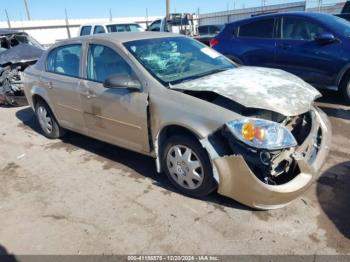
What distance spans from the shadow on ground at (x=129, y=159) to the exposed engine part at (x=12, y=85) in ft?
6.62

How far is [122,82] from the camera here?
3.43 metres

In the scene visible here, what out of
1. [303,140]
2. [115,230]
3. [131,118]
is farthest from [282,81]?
[115,230]

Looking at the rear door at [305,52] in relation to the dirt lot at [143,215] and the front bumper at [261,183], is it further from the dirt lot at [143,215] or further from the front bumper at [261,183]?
the front bumper at [261,183]

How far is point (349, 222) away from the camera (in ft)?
9.39

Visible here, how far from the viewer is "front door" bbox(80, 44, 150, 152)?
359 cm

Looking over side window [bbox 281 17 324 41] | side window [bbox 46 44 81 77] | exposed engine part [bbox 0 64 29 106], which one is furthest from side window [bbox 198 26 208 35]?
side window [bbox 46 44 81 77]

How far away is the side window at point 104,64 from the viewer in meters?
3.75

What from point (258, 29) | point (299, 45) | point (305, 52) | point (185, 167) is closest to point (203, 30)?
point (258, 29)

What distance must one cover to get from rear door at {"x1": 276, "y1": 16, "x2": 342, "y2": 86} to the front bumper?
3233mm

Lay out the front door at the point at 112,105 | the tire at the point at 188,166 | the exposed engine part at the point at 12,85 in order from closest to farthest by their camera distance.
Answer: the tire at the point at 188,166 < the front door at the point at 112,105 < the exposed engine part at the point at 12,85

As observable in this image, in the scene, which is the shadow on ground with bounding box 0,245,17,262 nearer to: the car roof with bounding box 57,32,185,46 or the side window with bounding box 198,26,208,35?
the car roof with bounding box 57,32,185,46

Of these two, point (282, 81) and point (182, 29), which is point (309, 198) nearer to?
point (282, 81)

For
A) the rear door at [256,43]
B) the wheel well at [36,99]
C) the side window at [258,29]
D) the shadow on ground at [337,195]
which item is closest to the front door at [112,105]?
the wheel well at [36,99]

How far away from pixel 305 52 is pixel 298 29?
1.70ft
